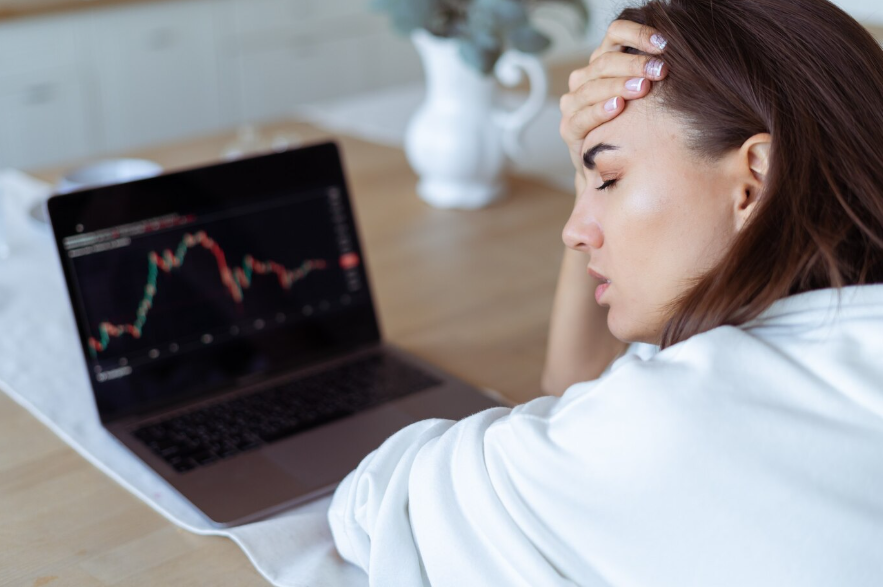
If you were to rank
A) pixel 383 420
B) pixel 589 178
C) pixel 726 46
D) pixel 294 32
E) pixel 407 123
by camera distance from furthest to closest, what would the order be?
pixel 294 32 < pixel 407 123 < pixel 383 420 < pixel 589 178 < pixel 726 46

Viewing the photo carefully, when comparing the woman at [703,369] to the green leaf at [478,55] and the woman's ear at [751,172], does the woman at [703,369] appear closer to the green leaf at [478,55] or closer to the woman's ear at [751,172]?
the woman's ear at [751,172]

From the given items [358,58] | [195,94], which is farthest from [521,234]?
[358,58]

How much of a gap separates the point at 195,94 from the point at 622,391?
3.41 meters

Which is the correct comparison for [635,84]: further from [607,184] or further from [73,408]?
[73,408]

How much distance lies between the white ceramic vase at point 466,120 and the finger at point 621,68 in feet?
2.42

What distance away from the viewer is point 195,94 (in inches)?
148

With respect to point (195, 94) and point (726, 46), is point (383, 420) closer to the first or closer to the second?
point (726, 46)

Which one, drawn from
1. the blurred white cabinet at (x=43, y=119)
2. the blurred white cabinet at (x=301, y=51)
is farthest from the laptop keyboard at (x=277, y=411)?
the blurred white cabinet at (x=301, y=51)

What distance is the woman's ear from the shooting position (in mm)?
705

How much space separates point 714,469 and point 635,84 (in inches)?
13.1

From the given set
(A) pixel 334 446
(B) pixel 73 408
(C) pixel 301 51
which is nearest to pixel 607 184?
(A) pixel 334 446

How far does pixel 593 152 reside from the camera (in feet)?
2.69

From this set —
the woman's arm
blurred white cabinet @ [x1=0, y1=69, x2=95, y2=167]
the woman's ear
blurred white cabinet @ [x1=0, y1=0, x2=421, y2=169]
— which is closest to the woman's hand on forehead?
the woman's ear

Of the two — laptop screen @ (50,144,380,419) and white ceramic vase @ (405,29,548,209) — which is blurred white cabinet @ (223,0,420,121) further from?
laptop screen @ (50,144,380,419)
